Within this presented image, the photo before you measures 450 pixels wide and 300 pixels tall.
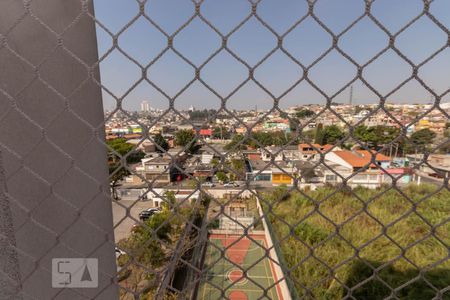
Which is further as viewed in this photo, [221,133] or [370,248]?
[370,248]

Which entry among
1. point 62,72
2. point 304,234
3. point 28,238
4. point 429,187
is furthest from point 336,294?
point 429,187

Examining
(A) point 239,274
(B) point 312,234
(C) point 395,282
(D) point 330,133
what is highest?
(D) point 330,133

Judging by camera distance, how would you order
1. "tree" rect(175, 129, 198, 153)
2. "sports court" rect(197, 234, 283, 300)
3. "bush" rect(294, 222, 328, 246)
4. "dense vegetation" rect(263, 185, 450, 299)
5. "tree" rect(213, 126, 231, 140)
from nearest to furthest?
"tree" rect(175, 129, 198, 153) < "tree" rect(213, 126, 231, 140) < "dense vegetation" rect(263, 185, 450, 299) < "sports court" rect(197, 234, 283, 300) < "bush" rect(294, 222, 328, 246)

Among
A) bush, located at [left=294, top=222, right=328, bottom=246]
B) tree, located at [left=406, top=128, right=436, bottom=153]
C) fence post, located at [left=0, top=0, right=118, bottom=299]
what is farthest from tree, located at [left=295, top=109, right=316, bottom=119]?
bush, located at [left=294, top=222, right=328, bottom=246]

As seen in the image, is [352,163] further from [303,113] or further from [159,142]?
[159,142]

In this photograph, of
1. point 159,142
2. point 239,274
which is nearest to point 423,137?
point 159,142

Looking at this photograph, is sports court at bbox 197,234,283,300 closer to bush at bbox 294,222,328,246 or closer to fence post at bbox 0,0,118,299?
bush at bbox 294,222,328,246

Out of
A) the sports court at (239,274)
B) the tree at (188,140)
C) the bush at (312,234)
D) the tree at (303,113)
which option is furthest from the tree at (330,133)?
the bush at (312,234)

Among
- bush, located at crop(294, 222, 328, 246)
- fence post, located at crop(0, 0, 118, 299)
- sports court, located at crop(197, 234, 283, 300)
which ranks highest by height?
fence post, located at crop(0, 0, 118, 299)

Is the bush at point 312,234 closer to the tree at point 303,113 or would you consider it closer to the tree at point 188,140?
the tree at point 188,140

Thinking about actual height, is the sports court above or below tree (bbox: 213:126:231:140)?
below

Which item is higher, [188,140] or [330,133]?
[330,133]

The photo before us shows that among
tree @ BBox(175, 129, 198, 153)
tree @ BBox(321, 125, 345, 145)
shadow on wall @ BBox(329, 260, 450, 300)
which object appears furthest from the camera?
shadow on wall @ BBox(329, 260, 450, 300)
